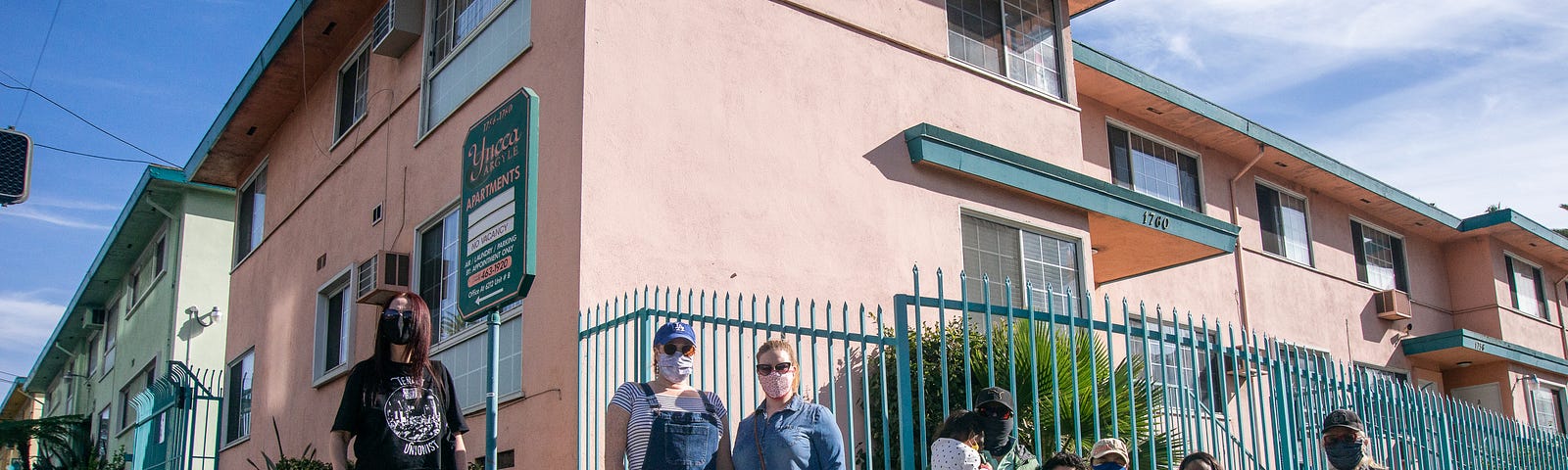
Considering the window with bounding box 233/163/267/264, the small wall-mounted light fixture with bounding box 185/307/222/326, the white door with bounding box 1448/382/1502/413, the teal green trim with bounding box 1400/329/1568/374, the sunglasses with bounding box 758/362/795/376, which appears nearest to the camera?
the sunglasses with bounding box 758/362/795/376

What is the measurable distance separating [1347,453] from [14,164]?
7.77m

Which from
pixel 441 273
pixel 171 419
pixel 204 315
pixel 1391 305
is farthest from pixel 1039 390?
pixel 204 315

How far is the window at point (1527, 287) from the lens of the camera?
2177 cm

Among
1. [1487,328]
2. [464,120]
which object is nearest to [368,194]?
[464,120]

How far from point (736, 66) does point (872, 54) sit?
5.27 feet

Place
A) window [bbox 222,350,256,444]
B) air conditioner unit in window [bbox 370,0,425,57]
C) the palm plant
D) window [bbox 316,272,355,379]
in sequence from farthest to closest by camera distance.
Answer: window [bbox 222,350,256,444] → window [bbox 316,272,355,379] → air conditioner unit in window [bbox 370,0,425,57] → the palm plant

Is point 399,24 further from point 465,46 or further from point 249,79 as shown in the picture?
point 249,79

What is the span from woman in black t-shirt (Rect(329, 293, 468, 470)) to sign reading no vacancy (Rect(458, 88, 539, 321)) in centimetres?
96

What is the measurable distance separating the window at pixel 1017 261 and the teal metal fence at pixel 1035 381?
18 centimetres

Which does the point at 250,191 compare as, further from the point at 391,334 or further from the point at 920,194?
the point at 391,334

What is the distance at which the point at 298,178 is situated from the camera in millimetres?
14883

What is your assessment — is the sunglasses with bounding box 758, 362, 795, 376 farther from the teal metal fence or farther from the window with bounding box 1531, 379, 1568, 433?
the window with bounding box 1531, 379, 1568, 433

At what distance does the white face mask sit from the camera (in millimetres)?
5914

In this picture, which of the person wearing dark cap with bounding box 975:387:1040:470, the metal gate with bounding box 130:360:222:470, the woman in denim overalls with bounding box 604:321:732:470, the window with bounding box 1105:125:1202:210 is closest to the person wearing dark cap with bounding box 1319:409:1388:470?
Result: the person wearing dark cap with bounding box 975:387:1040:470
